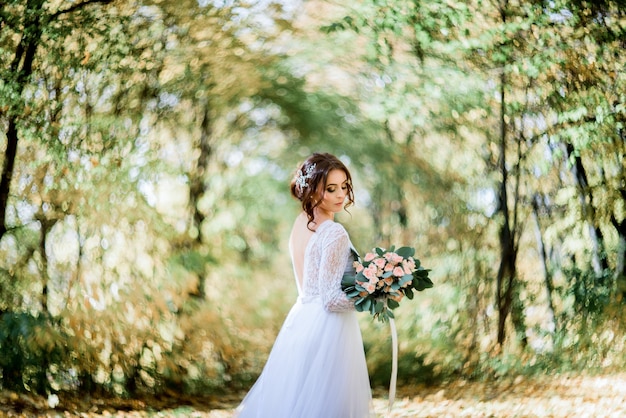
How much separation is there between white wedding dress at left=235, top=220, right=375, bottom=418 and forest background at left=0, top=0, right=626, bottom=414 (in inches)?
88.8

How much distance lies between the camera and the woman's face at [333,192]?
134 inches

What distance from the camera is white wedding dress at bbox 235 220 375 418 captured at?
3.23m

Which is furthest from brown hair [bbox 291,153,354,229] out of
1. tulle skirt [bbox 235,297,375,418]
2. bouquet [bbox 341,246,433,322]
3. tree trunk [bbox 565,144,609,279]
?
tree trunk [bbox 565,144,609,279]

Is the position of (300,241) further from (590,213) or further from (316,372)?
(590,213)

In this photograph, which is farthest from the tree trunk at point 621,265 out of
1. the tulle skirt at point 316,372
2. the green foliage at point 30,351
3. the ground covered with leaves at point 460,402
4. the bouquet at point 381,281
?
the green foliage at point 30,351

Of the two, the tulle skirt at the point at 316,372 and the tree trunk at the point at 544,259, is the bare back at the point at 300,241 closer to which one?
the tulle skirt at the point at 316,372

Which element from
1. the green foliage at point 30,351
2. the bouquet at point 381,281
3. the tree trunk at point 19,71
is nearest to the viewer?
the bouquet at point 381,281

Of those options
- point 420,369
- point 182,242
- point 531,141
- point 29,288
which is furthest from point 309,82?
point 29,288

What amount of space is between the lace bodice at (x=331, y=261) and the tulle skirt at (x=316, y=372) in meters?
0.11

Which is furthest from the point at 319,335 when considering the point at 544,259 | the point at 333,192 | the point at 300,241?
the point at 544,259

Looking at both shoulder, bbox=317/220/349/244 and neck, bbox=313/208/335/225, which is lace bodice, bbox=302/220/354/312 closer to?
shoulder, bbox=317/220/349/244

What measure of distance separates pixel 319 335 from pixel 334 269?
343 mm

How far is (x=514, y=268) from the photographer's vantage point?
6.37 m

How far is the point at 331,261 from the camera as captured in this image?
3225mm
